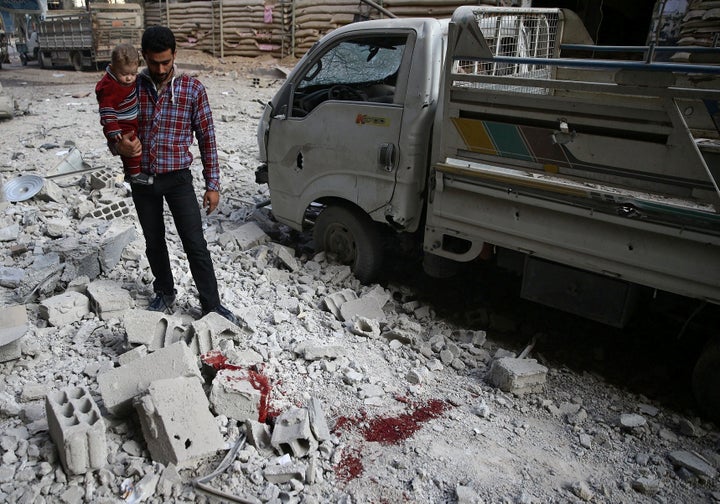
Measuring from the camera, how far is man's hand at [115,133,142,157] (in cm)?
361

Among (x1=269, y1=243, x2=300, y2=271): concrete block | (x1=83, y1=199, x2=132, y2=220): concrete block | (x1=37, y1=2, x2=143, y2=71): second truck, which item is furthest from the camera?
(x1=37, y1=2, x2=143, y2=71): second truck

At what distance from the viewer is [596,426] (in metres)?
3.39

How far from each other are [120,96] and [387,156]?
1.98 meters

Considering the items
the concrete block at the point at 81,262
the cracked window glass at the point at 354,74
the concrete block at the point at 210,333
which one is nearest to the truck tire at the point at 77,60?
the concrete block at the point at 81,262

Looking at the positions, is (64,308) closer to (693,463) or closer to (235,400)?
(235,400)

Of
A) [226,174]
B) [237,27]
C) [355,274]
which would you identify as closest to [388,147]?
[355,274]

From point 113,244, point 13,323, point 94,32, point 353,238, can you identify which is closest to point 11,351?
point 13,323

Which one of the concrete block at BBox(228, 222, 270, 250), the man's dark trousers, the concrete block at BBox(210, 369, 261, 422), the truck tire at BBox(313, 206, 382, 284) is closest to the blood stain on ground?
the concrete block at BBox(210, 369, 261, 422)

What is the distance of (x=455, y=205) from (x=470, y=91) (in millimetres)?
840

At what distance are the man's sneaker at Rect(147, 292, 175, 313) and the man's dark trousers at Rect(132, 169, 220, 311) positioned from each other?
22 cm

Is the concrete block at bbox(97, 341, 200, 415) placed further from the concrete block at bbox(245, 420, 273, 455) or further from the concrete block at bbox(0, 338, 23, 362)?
the concrete block at bbox(0, 338, 23, 362)

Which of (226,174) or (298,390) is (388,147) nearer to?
(298,390)

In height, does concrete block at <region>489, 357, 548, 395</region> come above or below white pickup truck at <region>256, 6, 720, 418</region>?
below

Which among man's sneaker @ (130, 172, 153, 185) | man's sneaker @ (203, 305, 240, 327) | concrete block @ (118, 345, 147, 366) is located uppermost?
man's sneaker @ (130, 172, 153, 185)
